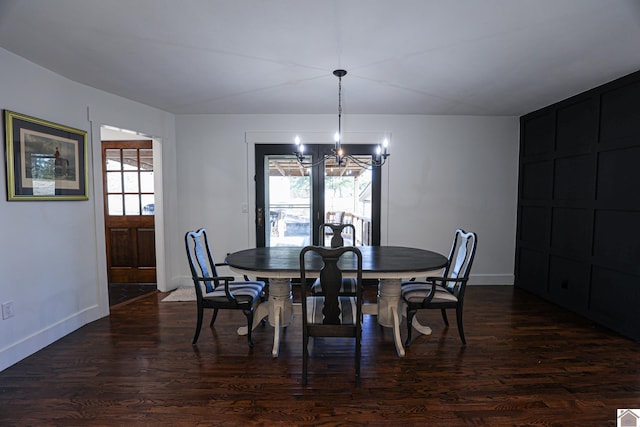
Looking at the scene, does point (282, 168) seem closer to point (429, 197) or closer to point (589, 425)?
point (429, 197)

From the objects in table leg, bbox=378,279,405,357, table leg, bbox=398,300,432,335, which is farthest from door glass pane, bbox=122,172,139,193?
table leg, bbox=398,300,432,335

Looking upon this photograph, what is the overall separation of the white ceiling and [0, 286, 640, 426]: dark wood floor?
239 cm

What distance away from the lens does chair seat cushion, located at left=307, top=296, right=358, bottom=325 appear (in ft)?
7.77

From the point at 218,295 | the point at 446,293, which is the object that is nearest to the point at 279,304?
the point at 218,295

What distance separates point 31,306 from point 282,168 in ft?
9.85

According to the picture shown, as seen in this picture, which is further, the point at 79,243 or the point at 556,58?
the point at 79,243

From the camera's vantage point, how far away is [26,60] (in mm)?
2537

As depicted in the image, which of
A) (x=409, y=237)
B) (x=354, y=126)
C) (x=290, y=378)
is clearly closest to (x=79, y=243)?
(x=290, y=378)

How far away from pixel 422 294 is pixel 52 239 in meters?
3.31

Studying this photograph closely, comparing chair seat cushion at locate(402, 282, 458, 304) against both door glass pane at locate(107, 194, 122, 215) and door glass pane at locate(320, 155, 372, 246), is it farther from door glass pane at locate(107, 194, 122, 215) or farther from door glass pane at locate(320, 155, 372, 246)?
door glass pane at locate(107, 194, 122, 215)

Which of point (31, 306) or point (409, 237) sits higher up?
point (409, 237)

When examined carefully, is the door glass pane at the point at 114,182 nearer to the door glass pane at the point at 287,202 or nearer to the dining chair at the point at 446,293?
the door glass pane at the point at 287,202

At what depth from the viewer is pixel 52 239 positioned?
110 inches

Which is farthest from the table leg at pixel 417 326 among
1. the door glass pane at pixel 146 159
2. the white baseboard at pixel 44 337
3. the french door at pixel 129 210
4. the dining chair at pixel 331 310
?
the door glass pane at pixel 146 159
